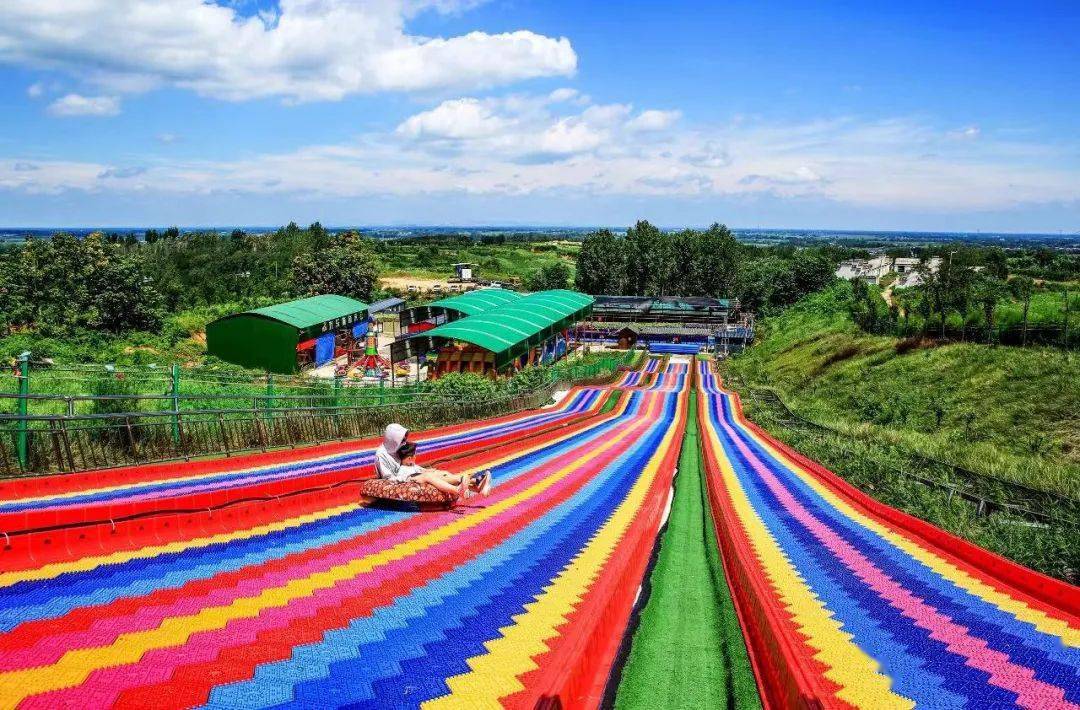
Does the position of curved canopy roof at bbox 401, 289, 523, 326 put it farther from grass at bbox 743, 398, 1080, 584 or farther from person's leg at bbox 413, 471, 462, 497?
person's leg at bbox 413, 471, 462, 497

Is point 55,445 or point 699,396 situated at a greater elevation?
point 55,445

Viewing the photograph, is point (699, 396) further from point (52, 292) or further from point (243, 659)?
point (52, 292)

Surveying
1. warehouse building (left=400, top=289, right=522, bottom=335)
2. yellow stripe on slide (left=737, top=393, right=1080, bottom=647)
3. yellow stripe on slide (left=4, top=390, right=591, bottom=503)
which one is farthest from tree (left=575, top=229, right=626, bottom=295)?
yellow stripe on slide (left=737, top=393, right=1080, bottom=647)

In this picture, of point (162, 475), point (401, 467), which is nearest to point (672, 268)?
point (162, 475)

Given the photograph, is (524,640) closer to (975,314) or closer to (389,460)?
(389,460)

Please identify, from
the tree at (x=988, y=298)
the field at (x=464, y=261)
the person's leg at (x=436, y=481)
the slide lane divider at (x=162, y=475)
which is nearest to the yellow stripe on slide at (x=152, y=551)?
the person's leg at (x=436, y=481)

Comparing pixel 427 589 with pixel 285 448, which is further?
pixel 285 448

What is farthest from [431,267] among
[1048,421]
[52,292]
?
[1048,421]
